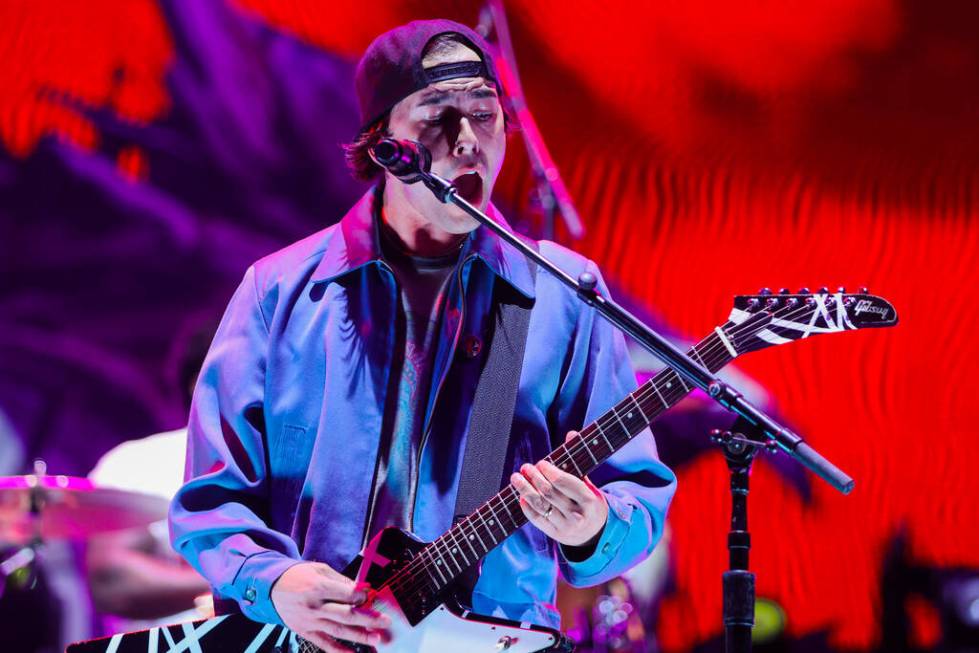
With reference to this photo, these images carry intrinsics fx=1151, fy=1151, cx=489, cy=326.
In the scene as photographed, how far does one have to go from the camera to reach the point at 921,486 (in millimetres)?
4180

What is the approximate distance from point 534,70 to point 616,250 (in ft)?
2.56

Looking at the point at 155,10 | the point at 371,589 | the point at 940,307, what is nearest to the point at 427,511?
the point at 371,589

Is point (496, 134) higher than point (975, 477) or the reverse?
the reverse

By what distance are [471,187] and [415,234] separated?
0.69 feet

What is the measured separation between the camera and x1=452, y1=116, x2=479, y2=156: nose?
8.42 ft

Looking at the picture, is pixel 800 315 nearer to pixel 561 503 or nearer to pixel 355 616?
pixel 561 503

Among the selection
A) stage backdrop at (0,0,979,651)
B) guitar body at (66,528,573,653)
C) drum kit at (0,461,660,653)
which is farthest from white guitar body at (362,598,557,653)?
stage backdrop at (0,0,979,651)

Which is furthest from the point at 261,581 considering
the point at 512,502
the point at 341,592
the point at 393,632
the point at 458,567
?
the point at 512,502

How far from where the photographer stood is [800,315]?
7.21ft

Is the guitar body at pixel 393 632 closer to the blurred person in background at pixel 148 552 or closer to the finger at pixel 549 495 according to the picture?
the finger at pixel 549 495

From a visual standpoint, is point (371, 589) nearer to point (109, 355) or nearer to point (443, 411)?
point (443, 411)

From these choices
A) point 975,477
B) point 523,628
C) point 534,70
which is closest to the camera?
point 523,628

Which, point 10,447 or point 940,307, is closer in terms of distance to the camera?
point 940,307

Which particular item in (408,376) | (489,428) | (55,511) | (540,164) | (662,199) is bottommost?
(489,428)
